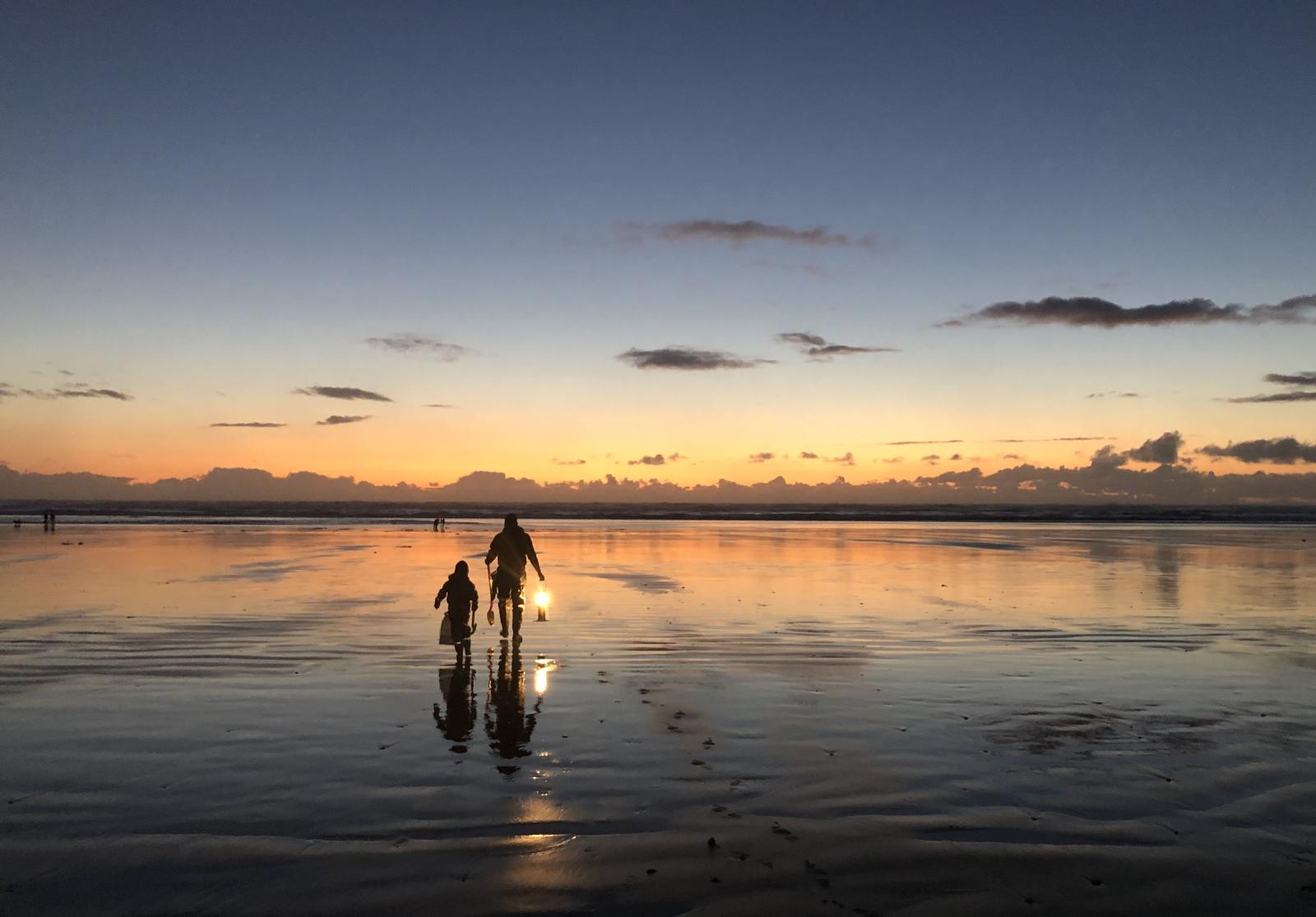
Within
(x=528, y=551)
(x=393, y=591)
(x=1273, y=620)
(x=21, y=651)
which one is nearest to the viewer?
(x=21, y=651)

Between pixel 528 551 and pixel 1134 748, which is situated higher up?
pixel 528 551

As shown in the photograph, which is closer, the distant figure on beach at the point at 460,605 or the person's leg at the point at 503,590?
the distant figure on beach at the point at 460,605

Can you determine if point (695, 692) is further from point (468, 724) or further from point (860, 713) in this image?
point (468, 724)

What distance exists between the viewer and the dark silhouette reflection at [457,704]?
434 inches

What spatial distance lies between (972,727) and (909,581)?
63.8ft

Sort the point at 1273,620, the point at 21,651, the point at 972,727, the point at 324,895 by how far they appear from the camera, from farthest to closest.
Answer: the point at 1273,620 < the point at 21,651 < the point at 972,727 < the point at 324,895

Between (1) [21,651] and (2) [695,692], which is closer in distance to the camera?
(2) [695,692]

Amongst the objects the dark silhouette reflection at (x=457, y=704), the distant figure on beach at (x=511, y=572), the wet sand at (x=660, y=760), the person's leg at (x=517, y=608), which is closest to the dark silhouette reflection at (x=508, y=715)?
the wet sand at (x=660, y=760)

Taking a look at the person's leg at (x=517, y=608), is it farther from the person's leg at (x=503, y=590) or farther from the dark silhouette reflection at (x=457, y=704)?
the dark silhouette reflection at (x=457, y=704)

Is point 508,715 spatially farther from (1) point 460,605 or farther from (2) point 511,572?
(2) point 511,572

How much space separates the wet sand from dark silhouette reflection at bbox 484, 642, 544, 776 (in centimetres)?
8

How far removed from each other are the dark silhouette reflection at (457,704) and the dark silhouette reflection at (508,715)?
26 centimetres

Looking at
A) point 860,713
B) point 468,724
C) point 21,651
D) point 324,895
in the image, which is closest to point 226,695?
point 468,724

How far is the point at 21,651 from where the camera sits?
16359 mm
